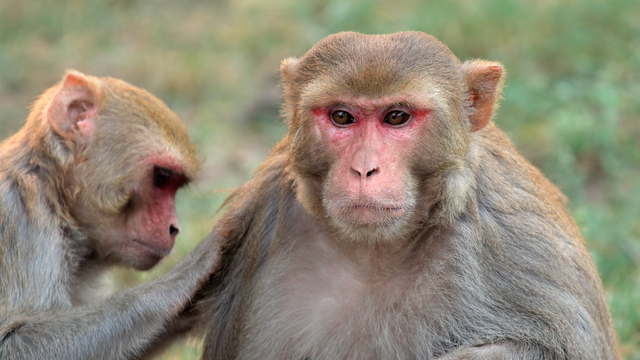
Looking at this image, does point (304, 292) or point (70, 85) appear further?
point (70, 85)

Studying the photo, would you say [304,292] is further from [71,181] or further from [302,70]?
[71,181]

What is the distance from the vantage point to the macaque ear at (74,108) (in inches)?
176

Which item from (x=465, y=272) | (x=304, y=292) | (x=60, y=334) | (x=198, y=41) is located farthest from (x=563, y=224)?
(x=198, y=41)

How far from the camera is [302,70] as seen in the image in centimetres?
363

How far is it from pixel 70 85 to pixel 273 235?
156 centimetres

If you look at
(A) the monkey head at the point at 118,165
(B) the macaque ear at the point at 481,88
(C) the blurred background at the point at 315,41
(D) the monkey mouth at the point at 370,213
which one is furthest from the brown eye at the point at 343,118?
(C) the blurred background at the point at 315,41

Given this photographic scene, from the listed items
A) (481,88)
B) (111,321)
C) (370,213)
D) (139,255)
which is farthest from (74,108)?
(481,88)

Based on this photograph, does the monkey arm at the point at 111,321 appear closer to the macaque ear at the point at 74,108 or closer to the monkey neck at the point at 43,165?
the monkey neck at the point at 43,165

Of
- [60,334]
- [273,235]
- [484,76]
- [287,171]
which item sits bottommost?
[60,334]

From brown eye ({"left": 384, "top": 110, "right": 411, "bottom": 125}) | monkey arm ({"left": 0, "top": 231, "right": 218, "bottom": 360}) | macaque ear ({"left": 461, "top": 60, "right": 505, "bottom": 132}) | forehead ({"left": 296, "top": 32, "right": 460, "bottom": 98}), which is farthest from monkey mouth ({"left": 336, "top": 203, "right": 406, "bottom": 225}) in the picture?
monkey arm ({"left": 0, "top": 231, "right": 218, "bottom": 360})

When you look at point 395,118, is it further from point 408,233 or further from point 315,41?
point 315,41

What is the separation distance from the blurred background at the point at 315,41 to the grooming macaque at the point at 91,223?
120cm

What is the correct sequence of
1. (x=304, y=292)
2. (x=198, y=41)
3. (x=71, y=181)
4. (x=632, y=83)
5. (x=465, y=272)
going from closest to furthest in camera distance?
(x=465, y=272), (x=304, y=292), (x=71, y=181), (x=632, y=83), (x=198, y=41)

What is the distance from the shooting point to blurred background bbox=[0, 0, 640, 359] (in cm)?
690
